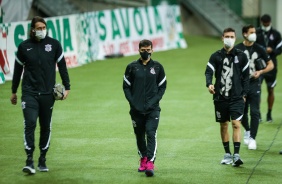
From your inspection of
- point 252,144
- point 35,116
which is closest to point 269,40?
point 252,144

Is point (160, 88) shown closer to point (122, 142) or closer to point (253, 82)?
point (253, 82)

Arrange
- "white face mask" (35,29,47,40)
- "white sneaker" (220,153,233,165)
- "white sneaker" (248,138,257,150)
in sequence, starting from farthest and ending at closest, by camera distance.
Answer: "white sneaker" (248,138,257,150)
"white sneaker" (220,153,233,165)
"white face mask" (35,29,47,40)

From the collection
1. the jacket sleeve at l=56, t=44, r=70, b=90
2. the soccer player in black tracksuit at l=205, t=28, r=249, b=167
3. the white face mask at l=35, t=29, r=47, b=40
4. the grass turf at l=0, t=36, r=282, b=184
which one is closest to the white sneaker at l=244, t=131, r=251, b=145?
the grass turf at l=0, t=36, r=282, b=184

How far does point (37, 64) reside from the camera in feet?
32.9

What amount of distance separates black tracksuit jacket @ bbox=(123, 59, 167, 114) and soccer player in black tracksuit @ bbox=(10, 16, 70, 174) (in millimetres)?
1125

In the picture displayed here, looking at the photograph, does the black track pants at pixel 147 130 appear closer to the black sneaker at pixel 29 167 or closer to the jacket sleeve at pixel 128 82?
the jacket sleeve at pixel 128 82

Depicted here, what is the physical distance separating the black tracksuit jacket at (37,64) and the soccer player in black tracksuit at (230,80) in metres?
2.52

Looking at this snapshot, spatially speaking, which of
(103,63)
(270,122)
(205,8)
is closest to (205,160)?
(270,122)

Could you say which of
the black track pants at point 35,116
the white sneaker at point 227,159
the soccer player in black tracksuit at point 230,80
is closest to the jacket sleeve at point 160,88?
the soccer player in black tracksuit at point 230,80

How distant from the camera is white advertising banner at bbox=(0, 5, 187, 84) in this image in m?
19.8

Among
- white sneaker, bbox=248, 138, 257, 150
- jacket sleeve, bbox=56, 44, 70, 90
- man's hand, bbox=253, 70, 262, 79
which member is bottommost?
white sneaker, bbox=248, 138, 257, 150

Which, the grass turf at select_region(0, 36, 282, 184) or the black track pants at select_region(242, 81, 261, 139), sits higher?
the black track pants at select_region(242, 81, 261, 139)

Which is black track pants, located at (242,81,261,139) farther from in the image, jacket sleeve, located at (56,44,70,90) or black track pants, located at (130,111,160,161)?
jacket sleeve, located at (56,44,70,90)

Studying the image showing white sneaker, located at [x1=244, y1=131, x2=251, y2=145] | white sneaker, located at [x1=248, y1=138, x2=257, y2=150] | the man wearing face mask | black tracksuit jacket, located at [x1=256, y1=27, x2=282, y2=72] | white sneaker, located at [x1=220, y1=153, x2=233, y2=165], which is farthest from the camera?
black tracksuit jacket, located at [x1=256, y1=27, x2=282, y2=72]
